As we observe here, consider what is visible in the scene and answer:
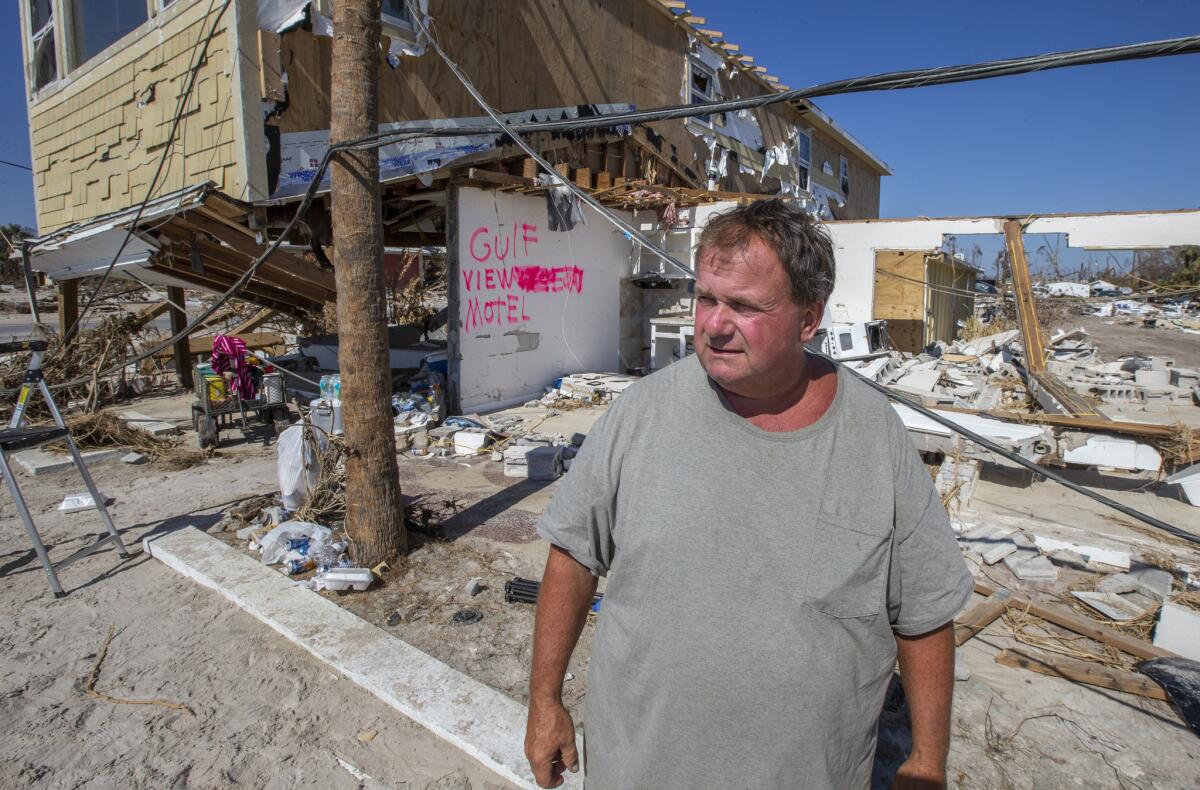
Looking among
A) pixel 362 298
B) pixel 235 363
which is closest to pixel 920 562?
Answer: pixel 362 298

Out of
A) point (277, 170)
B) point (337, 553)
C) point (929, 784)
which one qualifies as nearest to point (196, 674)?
point (337, 553)

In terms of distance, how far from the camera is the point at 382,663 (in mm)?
3168

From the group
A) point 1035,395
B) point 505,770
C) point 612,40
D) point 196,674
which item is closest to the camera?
point 505,770

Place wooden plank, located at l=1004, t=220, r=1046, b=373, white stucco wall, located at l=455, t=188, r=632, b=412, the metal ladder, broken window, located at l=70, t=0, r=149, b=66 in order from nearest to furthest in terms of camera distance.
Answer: the metal ladder
broken window, located at l=70, t=0, r=149, b=66
white stucco wall, located at l=455, t=188, r=632, b=412
wooden plank, located at l=1004, t=220, r=1046, b=373

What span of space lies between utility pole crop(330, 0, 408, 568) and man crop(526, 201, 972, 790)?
2840 mm

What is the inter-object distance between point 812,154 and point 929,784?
19753 mm

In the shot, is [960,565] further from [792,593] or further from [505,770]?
[505,770]

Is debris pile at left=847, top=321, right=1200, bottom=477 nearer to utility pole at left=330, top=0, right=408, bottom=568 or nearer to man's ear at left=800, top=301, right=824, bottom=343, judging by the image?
man's ear at left=800, top=301, right=824, bottom=343

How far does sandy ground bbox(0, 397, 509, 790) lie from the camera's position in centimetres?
259

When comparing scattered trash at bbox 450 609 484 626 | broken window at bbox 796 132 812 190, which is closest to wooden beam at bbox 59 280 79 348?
scattered trash at bbox 450 609 484 626

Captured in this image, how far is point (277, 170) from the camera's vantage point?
7312 mm

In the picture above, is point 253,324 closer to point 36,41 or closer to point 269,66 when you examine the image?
point 36,41

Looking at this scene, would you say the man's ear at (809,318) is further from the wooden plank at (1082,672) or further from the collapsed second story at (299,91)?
the collapsed second story at (299,91)

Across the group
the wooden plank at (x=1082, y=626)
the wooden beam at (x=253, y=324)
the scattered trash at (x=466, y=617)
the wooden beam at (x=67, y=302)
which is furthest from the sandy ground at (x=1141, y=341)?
the wooden beam at (x=67, y=302)
